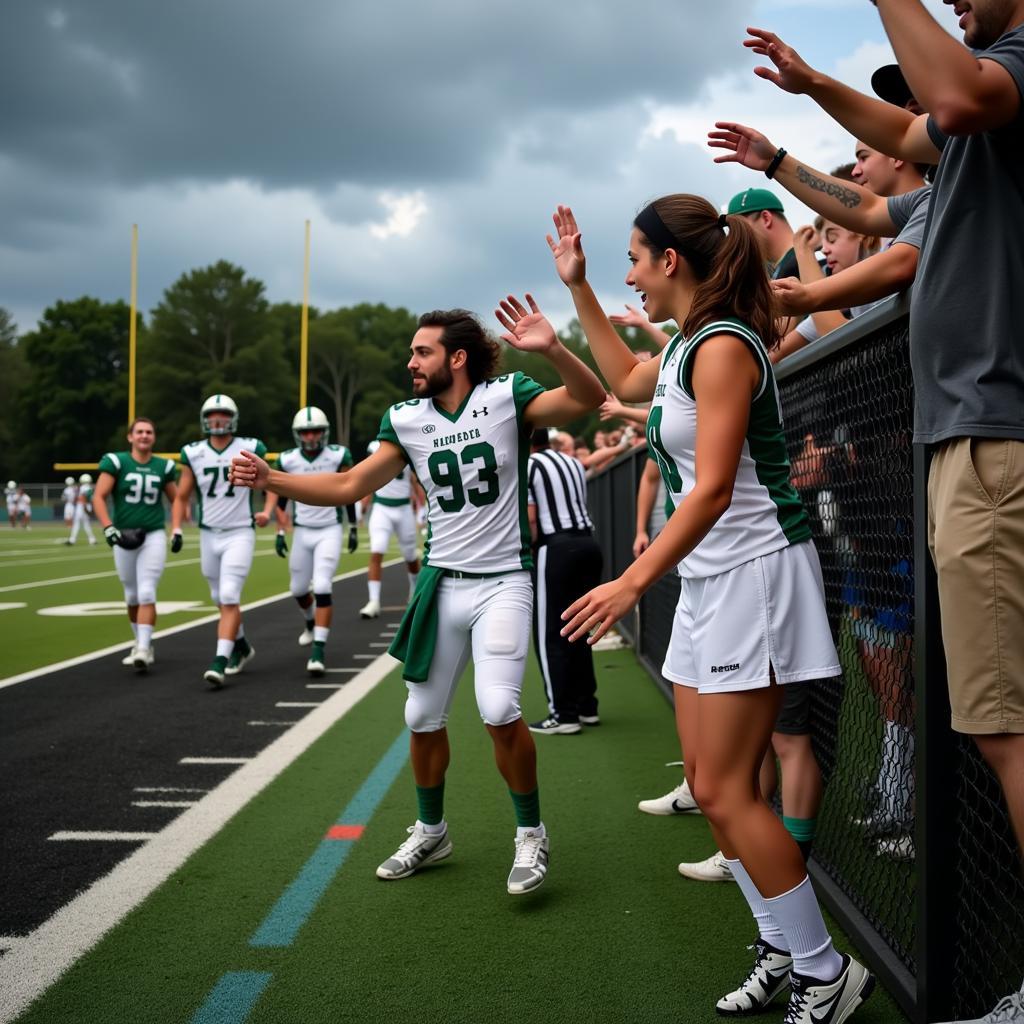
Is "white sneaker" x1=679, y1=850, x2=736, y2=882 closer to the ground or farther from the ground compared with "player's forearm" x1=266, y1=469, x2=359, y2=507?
closer to the ground

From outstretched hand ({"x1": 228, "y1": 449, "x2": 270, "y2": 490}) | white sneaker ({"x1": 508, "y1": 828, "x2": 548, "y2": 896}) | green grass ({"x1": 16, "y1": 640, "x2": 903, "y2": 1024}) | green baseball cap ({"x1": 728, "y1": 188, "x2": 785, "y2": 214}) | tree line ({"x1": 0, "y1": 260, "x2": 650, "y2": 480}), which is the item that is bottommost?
green grass ({"x1": 16, "y1": 640, "x2": 903, "y2": 1024})

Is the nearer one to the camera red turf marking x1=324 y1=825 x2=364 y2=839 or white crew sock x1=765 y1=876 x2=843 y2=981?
white crew sock x1=765 y1=876 x2=843 y2=981

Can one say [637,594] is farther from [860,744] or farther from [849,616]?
[860,744]

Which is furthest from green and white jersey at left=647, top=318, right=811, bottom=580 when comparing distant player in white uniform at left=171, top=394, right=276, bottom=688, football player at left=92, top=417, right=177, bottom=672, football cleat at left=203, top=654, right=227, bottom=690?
football player at left=92, top=417, right=177, bottom=672

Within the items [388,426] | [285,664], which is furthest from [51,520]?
[388,426]

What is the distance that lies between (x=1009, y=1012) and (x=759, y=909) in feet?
2.36

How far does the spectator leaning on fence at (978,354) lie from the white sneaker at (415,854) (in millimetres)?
2395

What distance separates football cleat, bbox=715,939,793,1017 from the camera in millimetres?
2955

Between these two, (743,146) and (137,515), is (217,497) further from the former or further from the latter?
(743,146)

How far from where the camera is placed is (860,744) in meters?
4.24

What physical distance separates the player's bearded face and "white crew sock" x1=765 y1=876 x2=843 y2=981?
2423mm

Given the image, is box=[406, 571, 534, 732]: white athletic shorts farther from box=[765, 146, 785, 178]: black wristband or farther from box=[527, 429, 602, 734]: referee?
box=[527, 429, 602, 734]: referee

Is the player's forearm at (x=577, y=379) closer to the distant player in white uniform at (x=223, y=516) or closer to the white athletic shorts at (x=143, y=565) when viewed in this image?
the distant player in white uniform at (x=223, y=516)

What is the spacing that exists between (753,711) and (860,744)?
1.79m
